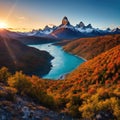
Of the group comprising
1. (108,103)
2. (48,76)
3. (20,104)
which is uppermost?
(20,104)

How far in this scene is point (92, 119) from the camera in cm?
3275

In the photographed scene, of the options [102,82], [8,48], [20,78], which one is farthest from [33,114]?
[8,48]

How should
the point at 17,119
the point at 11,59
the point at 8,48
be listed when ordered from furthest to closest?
the point at 8,48, the point at 11,59, the point at 17,119

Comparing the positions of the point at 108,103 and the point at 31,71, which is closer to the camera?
the point at 108,103

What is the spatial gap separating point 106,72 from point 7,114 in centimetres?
7724

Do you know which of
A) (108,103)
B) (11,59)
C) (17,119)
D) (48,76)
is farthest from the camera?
(11,59)

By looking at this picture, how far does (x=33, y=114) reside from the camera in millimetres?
24656

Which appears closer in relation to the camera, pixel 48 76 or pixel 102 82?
pixel 102 82

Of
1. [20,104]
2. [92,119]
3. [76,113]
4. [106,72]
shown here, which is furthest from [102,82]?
[20,104]

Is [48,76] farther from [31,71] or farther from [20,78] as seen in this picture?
[20,78]

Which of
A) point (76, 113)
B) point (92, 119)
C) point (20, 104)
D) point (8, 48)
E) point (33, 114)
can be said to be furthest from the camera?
point (8, 48)

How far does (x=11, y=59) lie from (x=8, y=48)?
25654 millimetres

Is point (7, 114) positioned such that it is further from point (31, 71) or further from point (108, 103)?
point (31, 71)

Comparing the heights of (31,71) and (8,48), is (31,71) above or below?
below
